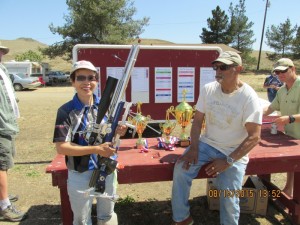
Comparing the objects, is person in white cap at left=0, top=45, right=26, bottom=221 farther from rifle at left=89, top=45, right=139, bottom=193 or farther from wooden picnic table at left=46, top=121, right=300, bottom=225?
rifle at left=89, top=45, right=139, bottom=193

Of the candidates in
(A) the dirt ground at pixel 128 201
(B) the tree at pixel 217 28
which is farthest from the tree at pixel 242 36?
(A) the dirt ground at pixel 128 201

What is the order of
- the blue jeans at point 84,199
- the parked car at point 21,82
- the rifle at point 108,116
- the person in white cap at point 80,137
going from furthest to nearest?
the parked car at point 21,82 < the blue jeans at point 84,199 < the person in white cap at point 80,137 < the rifle at point 108,116

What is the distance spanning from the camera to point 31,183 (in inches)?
181

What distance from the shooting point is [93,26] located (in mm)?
29500

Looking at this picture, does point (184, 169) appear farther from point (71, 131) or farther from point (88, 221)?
point (71, 131)

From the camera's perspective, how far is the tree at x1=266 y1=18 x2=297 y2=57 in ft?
138

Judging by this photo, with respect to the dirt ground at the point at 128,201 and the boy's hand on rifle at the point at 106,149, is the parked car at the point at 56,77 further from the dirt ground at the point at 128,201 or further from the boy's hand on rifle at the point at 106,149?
the boy's hand on rifle at the point at 106,149

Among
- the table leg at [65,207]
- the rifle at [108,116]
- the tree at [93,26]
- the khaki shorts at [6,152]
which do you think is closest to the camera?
the rifle at [108,116]

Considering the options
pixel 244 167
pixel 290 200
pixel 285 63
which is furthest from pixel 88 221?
pixel 285 63

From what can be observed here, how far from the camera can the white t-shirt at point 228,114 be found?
278 centimetres

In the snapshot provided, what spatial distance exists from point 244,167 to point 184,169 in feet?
1.78

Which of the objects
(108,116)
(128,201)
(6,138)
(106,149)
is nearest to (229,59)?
(108,116)

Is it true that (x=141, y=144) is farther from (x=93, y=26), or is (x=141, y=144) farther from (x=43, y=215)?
(x=93, y=26)

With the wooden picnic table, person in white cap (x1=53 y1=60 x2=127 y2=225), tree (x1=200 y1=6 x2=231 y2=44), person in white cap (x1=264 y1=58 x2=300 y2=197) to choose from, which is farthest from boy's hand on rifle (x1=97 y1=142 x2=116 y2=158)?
tree (x1=200 y1=6 x2=231 y2=44)
